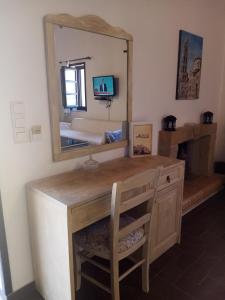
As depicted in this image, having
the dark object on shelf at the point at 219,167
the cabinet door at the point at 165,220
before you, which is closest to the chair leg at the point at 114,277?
the cabinet door at the point at 165,220

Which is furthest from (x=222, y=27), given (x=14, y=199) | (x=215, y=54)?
(x=14, y=199)

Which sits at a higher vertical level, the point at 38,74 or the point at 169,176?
the point at 38,74

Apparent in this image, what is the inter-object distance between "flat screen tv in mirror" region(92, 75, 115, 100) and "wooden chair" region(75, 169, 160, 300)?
85 cm

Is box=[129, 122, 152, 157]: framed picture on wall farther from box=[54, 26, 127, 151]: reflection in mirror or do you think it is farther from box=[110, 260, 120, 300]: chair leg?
box=[110, 260, 120, 300]: chair leg

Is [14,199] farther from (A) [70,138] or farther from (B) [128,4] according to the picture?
(B) [128,4]

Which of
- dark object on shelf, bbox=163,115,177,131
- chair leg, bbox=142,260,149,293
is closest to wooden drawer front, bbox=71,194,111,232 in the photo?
chair leg, bbox=142,260,149,293

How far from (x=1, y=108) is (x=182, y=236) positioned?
199cm

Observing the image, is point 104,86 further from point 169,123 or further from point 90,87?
point 169,123

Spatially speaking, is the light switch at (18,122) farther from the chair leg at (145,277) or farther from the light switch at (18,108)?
the chair leg at (145,277)

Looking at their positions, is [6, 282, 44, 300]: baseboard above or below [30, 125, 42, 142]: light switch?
below

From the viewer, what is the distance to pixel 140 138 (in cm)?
219

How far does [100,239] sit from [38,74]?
3.71ft

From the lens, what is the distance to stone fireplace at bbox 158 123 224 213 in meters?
2.59

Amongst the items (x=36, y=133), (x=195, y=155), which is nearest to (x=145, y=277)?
(x=36, y=133)
